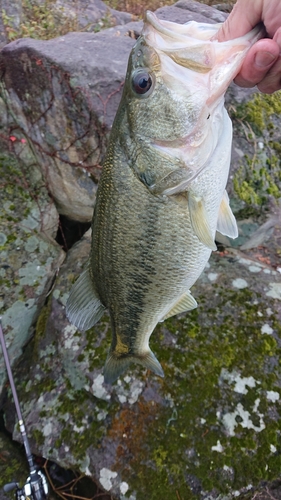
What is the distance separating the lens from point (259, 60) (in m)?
1.48

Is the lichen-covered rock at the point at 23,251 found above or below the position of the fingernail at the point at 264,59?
below

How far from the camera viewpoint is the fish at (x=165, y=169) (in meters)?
1.41

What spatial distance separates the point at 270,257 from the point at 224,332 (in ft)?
3.57

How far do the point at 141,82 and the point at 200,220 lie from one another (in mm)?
619

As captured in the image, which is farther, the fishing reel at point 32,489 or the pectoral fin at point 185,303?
the fishing reel at point 32,489

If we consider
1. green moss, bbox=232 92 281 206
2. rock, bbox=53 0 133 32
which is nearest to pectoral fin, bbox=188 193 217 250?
green moss, bbox=232 92 281 206

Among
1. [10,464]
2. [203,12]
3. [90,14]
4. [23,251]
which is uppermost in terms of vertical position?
[203,12]

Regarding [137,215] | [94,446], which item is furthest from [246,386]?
[137,215]

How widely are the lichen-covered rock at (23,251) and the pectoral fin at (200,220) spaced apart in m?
2.16

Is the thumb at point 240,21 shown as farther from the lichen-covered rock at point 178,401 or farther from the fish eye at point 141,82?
the lichen-covered rock at point 178,401

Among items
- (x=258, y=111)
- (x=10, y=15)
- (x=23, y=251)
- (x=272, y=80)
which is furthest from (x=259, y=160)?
(x=10, y=15)

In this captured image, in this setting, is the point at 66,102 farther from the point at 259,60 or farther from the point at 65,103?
the point at 259,60

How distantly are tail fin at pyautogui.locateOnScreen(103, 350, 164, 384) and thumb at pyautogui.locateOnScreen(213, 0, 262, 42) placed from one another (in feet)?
5.40

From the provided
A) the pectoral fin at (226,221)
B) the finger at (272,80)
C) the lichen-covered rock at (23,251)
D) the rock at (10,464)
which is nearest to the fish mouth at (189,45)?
the finger at (272,80)
